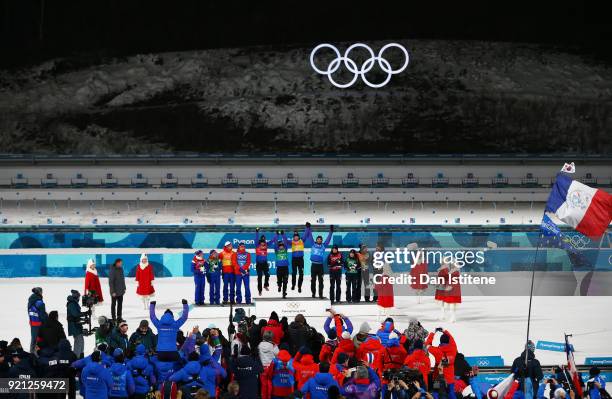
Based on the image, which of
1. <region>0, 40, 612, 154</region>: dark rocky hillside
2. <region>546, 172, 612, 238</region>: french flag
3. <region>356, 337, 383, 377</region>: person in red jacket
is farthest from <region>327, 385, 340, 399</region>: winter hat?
<region>0, 40, 612, 154</region>: dark rocky hillside

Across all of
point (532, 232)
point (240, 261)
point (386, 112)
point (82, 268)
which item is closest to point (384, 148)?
point (386, 112)

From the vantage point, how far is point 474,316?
68.5 ft

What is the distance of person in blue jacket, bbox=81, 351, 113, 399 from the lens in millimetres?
10984

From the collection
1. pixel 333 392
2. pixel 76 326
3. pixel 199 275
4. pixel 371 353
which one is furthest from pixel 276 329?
pixel 199 275

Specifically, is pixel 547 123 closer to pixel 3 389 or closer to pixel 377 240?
pixel 377 240

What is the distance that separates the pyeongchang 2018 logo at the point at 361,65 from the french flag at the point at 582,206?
1994 centimetres

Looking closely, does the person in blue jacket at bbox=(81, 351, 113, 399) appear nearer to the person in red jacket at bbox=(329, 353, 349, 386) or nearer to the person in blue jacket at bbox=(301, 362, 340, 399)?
the person in blue jacket at bbox=(301, 362, 340, 399)

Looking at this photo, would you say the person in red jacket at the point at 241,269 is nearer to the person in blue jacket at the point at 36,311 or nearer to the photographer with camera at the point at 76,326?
the photographer with camera at the point at 76,326

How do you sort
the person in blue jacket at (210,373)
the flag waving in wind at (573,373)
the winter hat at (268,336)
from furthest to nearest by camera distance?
the winter hat at (268,336)
the flag waving in wind at (573,373)
the person in blue jacket at (210,373)

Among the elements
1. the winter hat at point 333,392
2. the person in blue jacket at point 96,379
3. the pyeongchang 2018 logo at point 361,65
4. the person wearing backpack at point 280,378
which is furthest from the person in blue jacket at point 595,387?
the pyeongchang 2018 logo at point 361,65

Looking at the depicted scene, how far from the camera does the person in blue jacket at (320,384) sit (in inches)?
414

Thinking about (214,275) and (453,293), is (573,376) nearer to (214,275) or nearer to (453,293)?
(453,293)

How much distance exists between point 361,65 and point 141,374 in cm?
2449

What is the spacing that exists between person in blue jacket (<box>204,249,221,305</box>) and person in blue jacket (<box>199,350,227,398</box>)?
9.58 m
